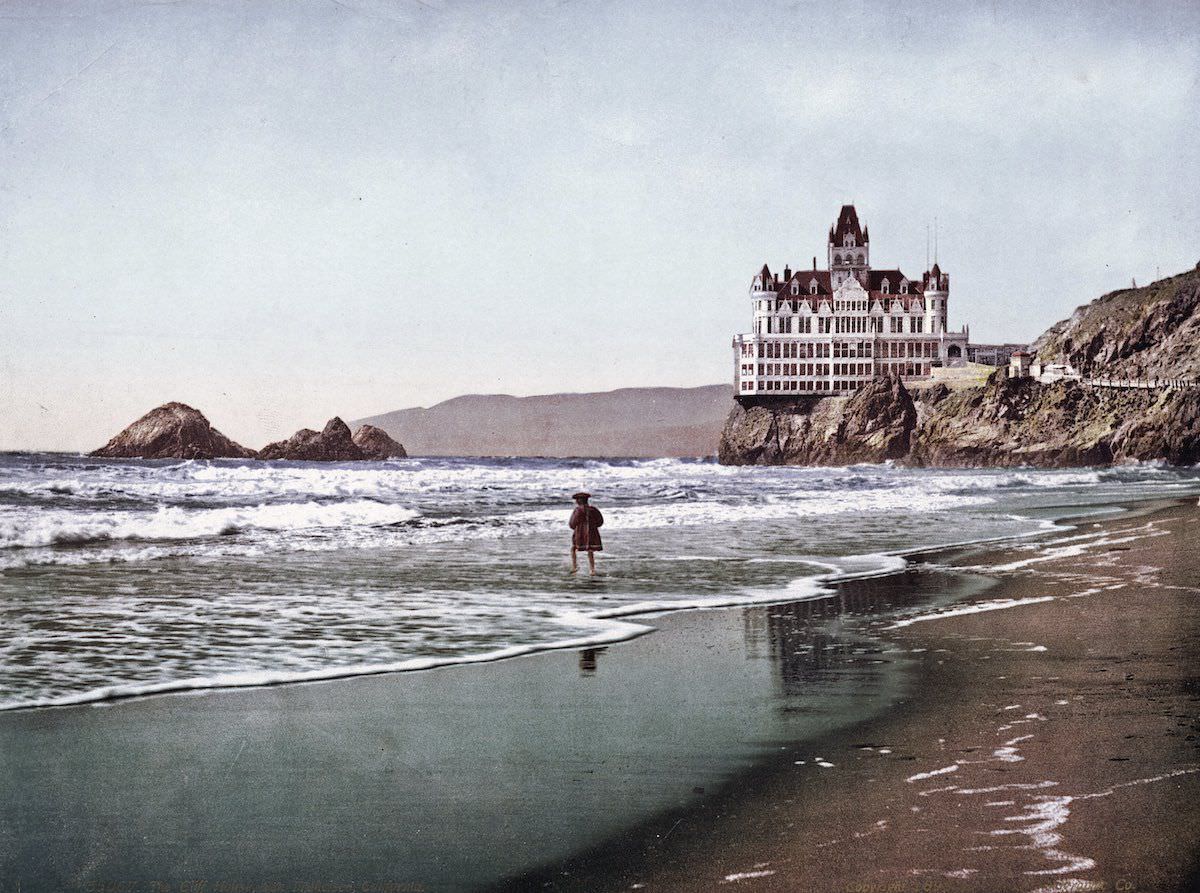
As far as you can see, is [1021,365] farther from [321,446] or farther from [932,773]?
[932,773]

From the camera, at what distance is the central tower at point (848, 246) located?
128m

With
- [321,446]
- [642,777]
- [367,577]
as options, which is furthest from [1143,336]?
[642,777]

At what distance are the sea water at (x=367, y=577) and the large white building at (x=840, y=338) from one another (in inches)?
3708

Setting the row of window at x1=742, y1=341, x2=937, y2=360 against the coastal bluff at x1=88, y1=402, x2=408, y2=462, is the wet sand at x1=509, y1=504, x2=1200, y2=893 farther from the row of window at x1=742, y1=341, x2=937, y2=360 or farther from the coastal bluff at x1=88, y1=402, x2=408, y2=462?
the row of window at x1=742, y1=341, x2=937, y2=360

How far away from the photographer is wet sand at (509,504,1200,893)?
3420 millimetres

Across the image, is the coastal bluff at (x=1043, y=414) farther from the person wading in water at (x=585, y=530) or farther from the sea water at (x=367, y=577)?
the person wading in water at (x=585, y=530)

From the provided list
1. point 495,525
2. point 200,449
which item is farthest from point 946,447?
point 495,525

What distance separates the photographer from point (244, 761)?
4906mm

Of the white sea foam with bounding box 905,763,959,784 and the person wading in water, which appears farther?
the person wading in water

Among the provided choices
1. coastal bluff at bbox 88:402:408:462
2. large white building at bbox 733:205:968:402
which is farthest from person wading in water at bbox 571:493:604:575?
large white building at bbox 733:205:968:402

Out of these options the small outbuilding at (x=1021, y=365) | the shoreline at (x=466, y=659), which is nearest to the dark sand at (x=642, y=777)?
the shoreline at (x=466, y=659)

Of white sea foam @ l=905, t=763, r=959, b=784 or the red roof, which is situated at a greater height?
the red roof

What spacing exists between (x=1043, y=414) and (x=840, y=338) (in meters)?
26.5

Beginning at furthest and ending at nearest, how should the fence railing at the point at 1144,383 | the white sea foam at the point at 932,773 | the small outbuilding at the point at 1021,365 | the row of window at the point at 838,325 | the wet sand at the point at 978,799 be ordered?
the row of window at the point at 838,325
the small outbuilding at the point at 1021,365
the fence railing at the point at 1144,383
the white sea foam at the point at 932,773
the wet sand at the point at 978,799
